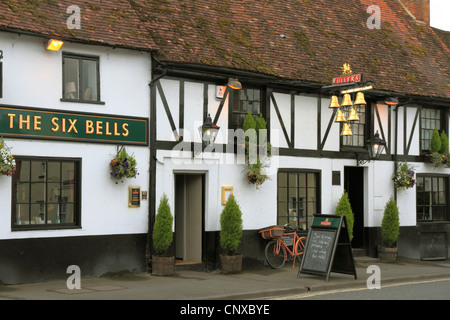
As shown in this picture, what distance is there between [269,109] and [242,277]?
4.45 m

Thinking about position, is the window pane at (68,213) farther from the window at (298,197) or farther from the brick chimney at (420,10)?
the brick chimney at (420,10)

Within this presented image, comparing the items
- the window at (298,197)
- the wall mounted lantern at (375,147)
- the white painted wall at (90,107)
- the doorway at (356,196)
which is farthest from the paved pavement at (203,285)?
the wall mounted lantern at (375,147)

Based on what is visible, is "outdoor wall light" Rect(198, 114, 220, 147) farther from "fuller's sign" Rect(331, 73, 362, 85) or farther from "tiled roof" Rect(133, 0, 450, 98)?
"fuller's sign" Rect(331, 73, 362, 85)

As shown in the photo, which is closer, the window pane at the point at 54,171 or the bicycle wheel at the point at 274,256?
the window pane at the point at 54,171

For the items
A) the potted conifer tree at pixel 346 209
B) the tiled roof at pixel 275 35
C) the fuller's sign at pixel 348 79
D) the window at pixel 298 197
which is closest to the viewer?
the tiled roof at pixel 275 35

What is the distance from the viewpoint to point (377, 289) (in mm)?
12859

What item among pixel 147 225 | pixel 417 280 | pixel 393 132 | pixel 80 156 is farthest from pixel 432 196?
pixel 80 156

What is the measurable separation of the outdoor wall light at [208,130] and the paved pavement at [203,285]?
123 inches

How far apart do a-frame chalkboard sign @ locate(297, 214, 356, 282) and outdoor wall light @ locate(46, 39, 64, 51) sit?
646 centimetres

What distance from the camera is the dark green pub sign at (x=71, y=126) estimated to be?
12844mm

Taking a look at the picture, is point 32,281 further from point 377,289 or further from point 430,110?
point 430,110

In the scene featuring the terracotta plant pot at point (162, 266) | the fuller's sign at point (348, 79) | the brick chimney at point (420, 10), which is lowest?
the terracotta plant pot at point (162, 266)

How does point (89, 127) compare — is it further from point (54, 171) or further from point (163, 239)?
point (163, 239)

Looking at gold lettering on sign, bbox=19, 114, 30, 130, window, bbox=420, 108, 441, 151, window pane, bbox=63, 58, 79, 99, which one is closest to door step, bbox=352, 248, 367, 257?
window, bbox=420, 108, 441, 151
